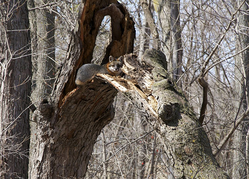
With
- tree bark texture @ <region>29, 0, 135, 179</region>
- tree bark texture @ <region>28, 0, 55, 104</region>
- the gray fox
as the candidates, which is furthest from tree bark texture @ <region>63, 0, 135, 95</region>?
tree bark texture @ <region>28, 0, 55, 104</region>

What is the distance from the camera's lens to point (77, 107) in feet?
10.6

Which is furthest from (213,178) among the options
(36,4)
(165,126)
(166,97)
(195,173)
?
(36,4)

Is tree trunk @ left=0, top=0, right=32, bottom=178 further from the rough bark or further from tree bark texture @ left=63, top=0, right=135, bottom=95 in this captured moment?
the rough bark

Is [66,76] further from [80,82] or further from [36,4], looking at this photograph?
[36,4]

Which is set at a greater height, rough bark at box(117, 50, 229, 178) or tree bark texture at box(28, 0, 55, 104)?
tree bark texture at box(28, 0, 55, 104)

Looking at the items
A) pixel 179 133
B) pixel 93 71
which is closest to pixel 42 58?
pixel 93 71

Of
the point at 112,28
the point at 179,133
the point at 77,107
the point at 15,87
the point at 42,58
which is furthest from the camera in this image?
the point at 42,58

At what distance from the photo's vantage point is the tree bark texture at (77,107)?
314 centimetres

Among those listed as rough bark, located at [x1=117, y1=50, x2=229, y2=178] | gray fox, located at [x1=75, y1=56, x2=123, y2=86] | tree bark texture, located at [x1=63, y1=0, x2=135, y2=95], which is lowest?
rough bark, located at [x1=117, y1=50, x2=229, y2=178]

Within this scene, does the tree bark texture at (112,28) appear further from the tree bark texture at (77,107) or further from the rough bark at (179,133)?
the rough bark at (179,133)

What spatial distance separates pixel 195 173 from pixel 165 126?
375 mm

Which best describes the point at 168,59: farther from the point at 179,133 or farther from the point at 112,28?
the point at 179,133

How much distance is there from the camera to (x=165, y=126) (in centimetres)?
191

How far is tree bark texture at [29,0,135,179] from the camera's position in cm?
314
